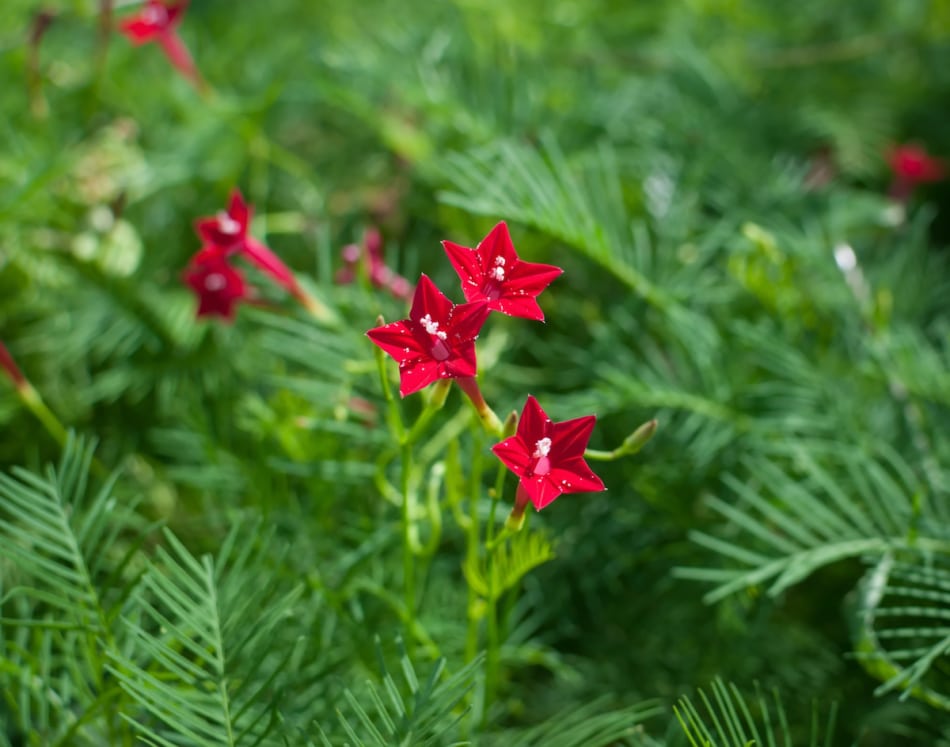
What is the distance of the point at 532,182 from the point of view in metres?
0.62

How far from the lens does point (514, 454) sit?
1.33 feet

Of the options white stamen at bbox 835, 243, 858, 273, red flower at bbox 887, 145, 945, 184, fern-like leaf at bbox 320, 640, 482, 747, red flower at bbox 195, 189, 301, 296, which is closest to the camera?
fern-like leaf at bbox 320, 640, 482, 747

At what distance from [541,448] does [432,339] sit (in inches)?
2.9

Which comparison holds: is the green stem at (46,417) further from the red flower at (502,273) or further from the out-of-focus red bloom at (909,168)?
the out-of-focus red bloom at (909,168)

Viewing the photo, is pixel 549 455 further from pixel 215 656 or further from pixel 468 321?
pixel 215 656

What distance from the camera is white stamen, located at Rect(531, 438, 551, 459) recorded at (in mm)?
422

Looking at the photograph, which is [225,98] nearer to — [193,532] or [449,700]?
[193,532]

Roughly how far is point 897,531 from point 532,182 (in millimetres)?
333

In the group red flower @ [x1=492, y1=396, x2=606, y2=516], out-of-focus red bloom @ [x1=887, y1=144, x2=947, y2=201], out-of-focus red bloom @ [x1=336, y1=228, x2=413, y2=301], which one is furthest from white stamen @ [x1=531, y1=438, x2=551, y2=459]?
out-of-focus red bloom @ [x1=887, y1=144, x2=947, y2=201]

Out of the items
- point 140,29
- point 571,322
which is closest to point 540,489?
point 571,322

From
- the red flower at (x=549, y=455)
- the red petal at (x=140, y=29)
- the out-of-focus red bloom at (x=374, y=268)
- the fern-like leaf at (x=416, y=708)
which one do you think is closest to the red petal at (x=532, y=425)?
the red flower at (x=549, y=455)

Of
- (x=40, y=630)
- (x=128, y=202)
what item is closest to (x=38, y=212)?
(x=128, y=202)

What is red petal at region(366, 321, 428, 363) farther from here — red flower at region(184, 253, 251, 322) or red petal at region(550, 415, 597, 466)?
red flower at region(184, 253, 251, 322)

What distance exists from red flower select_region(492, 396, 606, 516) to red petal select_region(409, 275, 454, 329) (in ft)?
0.19
